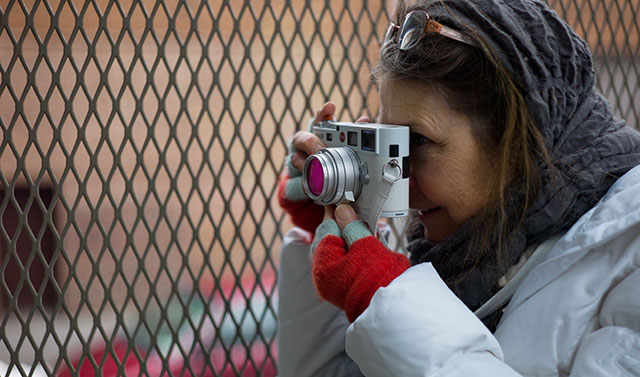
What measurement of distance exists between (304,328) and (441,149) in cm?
44

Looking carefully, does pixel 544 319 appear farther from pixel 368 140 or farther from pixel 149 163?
pixel 149 163

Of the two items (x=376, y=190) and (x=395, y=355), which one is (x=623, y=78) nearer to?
(x=376, y=190)

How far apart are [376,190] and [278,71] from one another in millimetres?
295

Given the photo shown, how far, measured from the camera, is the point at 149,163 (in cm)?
103

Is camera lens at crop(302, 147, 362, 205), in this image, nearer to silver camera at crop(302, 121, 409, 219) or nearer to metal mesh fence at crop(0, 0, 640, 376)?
silver camera at crop(302, 121, 409, 219)

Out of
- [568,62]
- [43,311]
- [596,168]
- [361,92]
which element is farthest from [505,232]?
[43,311]

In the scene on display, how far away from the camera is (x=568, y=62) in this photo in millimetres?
907

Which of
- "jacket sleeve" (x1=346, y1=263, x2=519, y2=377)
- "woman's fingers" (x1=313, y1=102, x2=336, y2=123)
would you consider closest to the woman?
"jacket sleeve" (x1=346, y1=263, x2=519, y2=377)

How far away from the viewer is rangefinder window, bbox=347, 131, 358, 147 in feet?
3.25

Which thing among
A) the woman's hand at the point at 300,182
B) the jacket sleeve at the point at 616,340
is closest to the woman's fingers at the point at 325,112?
the woman's hand at the point at 300,182

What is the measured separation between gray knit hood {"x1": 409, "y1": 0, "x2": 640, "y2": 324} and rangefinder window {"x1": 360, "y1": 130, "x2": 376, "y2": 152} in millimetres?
200

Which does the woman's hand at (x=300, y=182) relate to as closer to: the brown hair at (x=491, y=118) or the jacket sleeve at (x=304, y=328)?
the jacket sleeve at (x=304, y=328)

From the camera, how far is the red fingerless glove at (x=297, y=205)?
1.12 meters

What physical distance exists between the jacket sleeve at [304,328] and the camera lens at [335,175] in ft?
0.74
